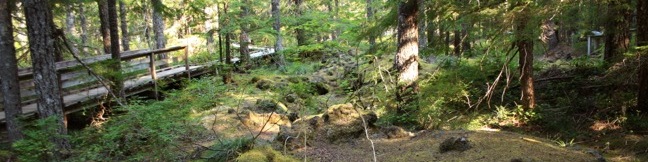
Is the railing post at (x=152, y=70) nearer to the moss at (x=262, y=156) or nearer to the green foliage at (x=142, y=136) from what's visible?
the green foliage at (x=142, y=136)

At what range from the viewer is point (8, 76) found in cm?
776

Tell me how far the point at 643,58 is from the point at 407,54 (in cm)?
415

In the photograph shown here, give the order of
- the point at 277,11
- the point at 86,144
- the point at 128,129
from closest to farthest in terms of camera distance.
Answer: the point at 128,129, the point at 86,144, the point at 277,11

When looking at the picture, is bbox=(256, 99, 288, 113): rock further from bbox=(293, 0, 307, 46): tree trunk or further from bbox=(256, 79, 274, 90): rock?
bbox=(293, 0, 307, 46): tree trunk

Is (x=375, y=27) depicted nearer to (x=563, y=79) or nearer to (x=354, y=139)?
(x=354, y=139)

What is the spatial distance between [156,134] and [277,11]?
13135 millimetres

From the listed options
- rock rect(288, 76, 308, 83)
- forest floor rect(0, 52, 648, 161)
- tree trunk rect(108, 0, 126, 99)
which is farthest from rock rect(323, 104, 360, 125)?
rock rect(288, 76, 308, 83)

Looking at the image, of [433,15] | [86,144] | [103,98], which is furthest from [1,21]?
[433,15]

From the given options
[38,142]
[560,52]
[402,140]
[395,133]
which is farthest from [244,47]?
[560,52]

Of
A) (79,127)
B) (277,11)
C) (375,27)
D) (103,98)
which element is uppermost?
(277,11)

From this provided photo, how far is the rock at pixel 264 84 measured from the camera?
14289 mm

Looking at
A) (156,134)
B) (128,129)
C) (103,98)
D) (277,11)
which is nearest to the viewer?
(156,134)

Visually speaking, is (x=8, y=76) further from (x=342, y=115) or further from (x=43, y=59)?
(x=342, y=115)

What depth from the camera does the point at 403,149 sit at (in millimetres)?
5766
